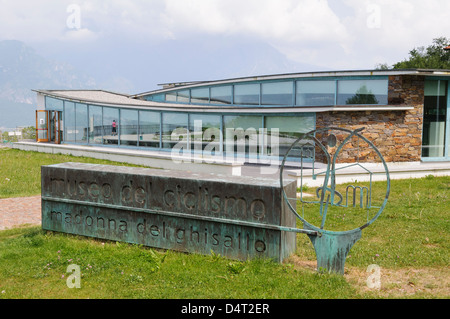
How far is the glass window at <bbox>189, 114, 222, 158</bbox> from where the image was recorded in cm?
2136

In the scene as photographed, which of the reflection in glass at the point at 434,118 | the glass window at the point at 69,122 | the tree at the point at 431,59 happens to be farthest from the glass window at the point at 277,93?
the tree at the point at 431,59

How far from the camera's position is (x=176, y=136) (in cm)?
2258

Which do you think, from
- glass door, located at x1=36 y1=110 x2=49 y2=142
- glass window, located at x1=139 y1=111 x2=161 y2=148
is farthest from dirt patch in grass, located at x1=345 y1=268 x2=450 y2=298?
glass door, located at x1=36 y1=110 x2=49 y2=142

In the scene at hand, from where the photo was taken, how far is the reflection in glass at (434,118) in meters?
19.5

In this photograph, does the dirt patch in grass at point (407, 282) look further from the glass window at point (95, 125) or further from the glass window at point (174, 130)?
the glass window at point (95, 125)

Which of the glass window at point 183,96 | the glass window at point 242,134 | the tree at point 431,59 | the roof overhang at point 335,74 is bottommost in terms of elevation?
the glass window at point 242,134

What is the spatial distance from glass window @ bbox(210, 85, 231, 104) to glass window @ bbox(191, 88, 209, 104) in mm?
537

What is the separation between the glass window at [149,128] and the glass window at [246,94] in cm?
438

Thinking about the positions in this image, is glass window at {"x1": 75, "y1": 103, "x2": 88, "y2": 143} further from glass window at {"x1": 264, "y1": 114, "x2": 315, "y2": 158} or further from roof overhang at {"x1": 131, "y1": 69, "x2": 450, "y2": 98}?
glass window at {"x1": 264, "y1": 114, "x2": 315, "y2": 158}

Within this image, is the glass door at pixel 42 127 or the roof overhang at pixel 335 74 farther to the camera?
the glass door at pixel 42 127

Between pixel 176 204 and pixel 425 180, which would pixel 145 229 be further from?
pixel 425 180

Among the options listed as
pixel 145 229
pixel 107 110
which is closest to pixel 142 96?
pixel 107 110
